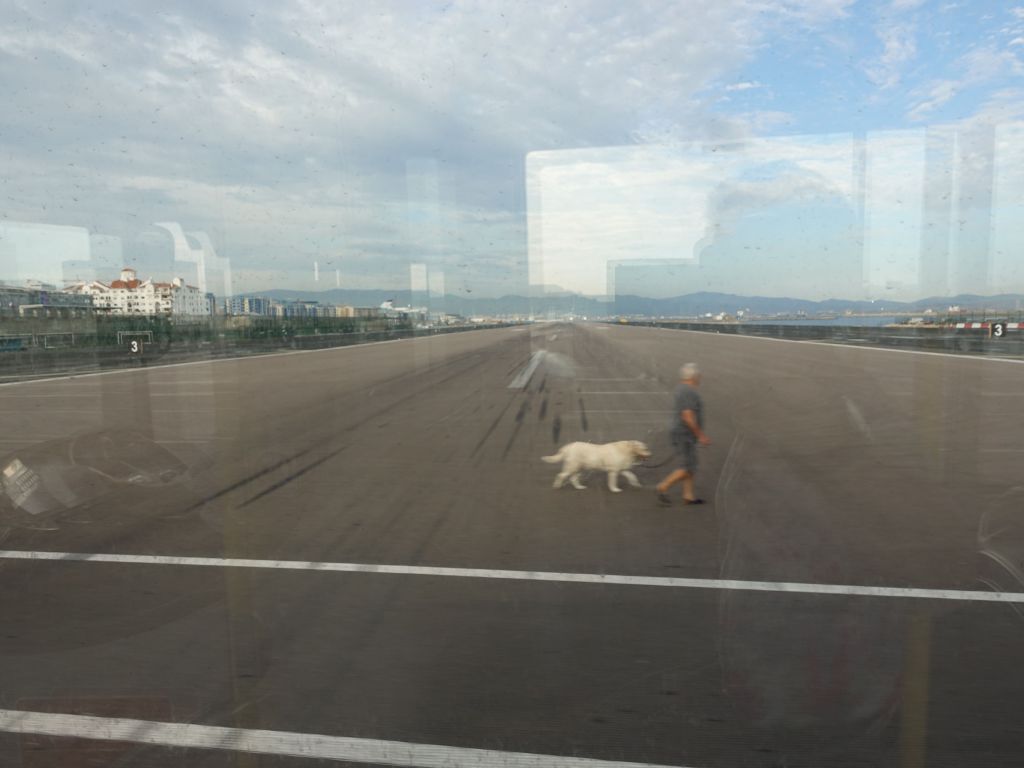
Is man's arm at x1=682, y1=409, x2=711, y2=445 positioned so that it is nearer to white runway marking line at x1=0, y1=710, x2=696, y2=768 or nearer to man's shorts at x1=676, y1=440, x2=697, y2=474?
man's shorts at x1=676, y1=440, x2=697, y2=474

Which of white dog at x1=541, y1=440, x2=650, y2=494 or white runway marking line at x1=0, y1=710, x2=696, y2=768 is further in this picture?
white dog at x1=541, y1=440, x2=650, y2=494

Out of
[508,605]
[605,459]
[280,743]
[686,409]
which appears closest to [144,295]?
[605,459]

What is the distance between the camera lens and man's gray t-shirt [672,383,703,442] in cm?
835

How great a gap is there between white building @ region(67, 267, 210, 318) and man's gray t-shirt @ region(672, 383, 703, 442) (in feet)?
33.6

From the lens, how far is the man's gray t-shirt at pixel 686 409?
8352mm

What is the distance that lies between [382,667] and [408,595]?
1283 mm

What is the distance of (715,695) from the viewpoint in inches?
163

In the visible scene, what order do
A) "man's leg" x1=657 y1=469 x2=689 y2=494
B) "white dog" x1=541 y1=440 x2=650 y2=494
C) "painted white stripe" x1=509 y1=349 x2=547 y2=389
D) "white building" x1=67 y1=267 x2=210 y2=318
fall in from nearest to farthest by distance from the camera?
"man's leg" x1=657 y1=469 x2=689 y2=494 → "white dog" x1=541 y1=440 x2=650 y2=494 → "white building" x1=67 y1=267 x2=210 y2=318 → "painted white stripe" x1=509 y1=349 x2=547 y2=389

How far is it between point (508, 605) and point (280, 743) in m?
2.15

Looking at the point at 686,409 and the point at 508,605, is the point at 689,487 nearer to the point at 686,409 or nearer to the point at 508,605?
the point at 686,409

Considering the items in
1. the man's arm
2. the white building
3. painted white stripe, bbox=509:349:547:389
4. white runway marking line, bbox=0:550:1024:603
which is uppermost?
the white building

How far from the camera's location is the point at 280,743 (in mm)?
3721

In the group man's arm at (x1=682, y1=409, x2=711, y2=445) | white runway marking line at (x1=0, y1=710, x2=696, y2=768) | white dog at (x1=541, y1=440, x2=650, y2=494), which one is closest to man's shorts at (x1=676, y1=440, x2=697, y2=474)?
man's arm at (x1=682, y1=409, x2=711, y2=445)

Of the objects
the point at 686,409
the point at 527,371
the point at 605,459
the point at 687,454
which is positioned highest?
the point at 686,409
